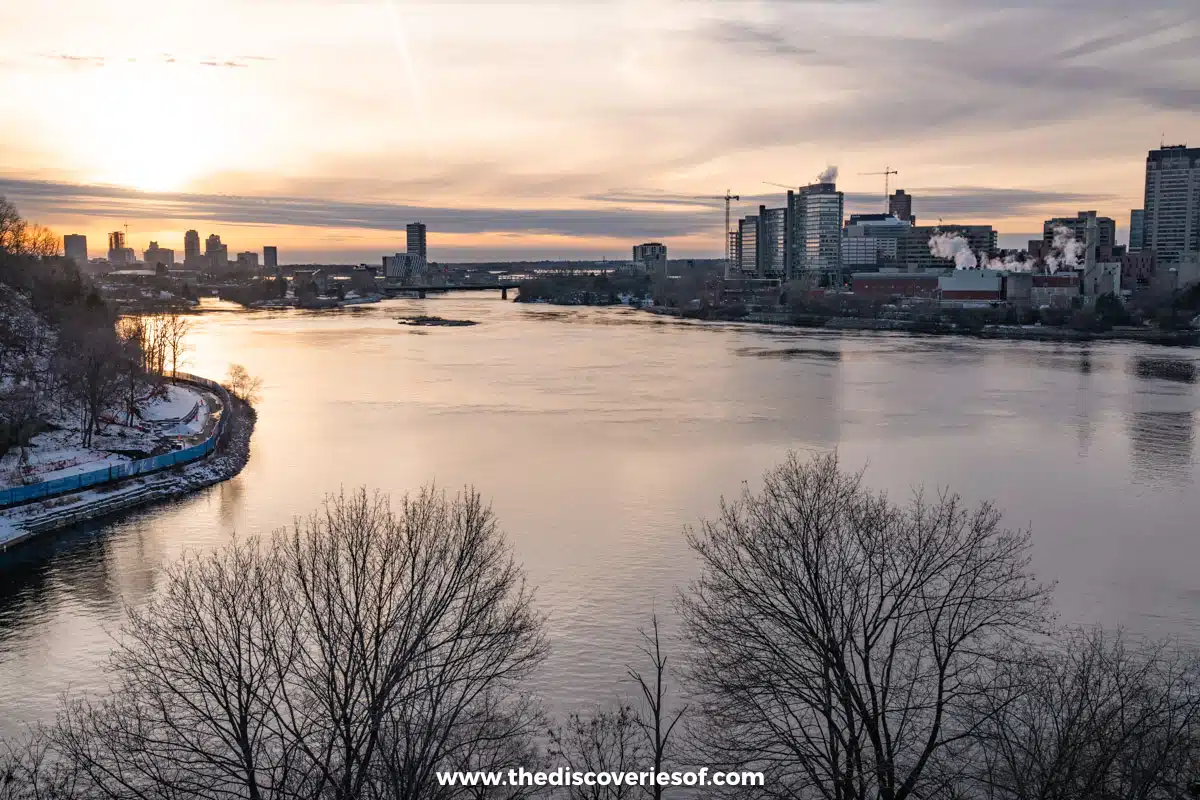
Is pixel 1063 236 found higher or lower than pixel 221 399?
higher

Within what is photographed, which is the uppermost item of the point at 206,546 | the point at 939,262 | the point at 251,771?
the point at 939,262

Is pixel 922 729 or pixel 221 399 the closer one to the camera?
pixel 922 729

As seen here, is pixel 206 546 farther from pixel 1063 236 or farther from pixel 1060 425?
pixel 1063 236

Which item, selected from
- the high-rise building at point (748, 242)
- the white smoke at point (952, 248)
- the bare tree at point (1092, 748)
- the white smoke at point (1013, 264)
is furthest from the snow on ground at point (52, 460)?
the high-rise building at point (748, 242)

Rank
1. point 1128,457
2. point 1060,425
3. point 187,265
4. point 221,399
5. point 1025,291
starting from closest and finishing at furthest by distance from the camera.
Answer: point 1128,457 → point 1060,425 → point 221,399 → point 1025,291 → point 187,265

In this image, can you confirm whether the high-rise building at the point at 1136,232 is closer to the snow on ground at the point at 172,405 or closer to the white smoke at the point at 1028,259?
the white smoke at the point at 1028,259

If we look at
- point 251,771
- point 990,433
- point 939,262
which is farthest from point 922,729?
point 939,262
